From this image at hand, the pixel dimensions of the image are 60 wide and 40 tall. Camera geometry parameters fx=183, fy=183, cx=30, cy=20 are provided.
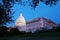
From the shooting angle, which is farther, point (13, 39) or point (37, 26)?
point (37, 26)

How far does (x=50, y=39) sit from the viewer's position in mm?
3334

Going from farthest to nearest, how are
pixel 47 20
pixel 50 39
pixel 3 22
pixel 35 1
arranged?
pixel 47 20
pixel 3 22
pixel 35 1
pixel 50 39

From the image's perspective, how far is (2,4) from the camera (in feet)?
12.2

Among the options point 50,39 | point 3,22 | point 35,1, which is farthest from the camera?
point 3,22

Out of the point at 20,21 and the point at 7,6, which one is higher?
the point at 7,6

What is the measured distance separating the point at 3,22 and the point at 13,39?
1.55ft

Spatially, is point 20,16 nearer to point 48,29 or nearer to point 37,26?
point 37,26

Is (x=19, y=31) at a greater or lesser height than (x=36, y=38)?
greater

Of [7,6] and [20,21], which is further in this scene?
[20,21]

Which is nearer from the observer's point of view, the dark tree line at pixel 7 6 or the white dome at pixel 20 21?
the dark tree line at pixel 7 6

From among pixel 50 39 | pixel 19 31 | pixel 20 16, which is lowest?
pixel 50 39

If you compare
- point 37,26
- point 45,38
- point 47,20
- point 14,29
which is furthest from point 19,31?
point 45,38

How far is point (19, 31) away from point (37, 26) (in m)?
0.45

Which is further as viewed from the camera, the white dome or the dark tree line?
the white dome
